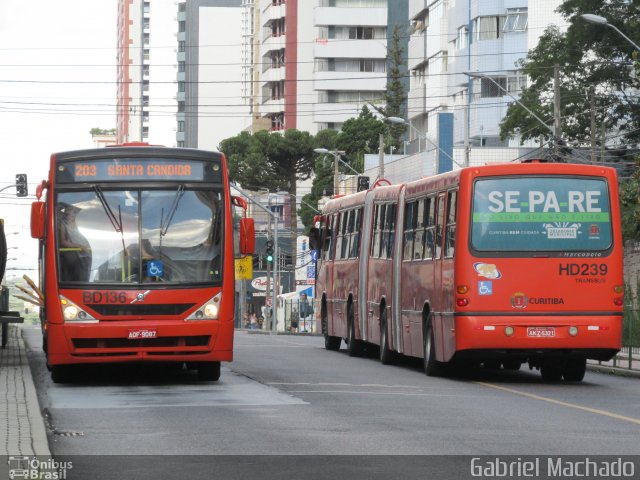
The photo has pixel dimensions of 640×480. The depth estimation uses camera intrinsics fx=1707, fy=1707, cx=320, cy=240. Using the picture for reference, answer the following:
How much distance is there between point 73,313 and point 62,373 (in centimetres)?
147

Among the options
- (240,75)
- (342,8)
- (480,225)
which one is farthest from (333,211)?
(240,75)

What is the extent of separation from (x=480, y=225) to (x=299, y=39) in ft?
371

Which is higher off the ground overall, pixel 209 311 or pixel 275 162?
pixel 275 162

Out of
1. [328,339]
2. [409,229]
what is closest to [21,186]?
[328,339]

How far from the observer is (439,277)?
83.2ft

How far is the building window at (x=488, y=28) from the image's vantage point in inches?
3009

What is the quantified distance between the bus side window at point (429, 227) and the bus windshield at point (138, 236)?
4514 mm

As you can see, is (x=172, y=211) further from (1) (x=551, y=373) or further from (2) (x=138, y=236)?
(1) (x=551, y=373)

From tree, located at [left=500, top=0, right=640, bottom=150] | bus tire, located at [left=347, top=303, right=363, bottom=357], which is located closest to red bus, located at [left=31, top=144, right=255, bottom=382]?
bus tire, located at [left=347, top=303, right=363, bottom=357]

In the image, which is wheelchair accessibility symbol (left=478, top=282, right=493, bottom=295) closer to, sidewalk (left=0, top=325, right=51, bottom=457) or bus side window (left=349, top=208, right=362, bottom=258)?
sidewalk (left=0, top=325, right=51, bottom=457)

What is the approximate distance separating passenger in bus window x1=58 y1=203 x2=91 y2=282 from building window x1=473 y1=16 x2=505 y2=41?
5548cm

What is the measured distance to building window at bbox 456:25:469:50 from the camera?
79125 millimetres

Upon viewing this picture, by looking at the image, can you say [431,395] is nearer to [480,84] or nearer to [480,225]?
[480,225]

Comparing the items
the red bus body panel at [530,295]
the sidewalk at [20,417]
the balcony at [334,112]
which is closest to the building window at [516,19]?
the red bus body panel at [530,295]
